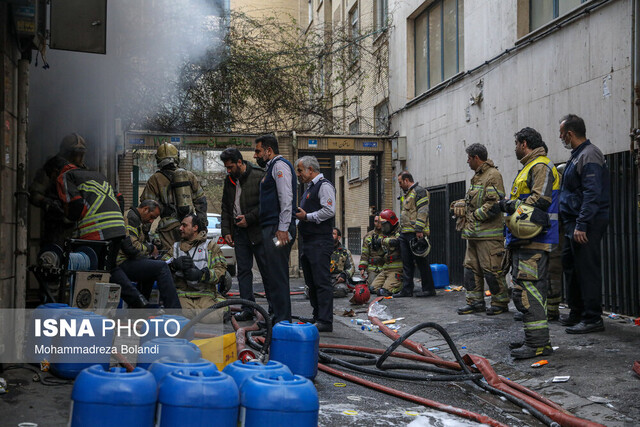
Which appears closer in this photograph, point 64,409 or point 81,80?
point 64,409

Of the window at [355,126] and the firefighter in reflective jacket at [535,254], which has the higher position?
the window at [355,126]

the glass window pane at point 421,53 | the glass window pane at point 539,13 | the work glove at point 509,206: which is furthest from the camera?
the glass window pane at point 421,53

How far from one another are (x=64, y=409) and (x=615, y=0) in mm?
7313

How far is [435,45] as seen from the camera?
14.2m

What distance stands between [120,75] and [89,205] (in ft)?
21.3

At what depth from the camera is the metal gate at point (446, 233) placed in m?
12.3

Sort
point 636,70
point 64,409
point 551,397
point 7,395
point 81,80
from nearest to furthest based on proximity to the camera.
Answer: point 64,409
point 7,395
point 551,397
point 636,70
point 81,80

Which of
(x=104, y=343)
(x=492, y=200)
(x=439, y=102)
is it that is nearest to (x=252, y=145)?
(x=439, y=102)

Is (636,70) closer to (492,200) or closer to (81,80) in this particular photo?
(492,200)

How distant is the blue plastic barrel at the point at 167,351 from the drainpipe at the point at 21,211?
1796 millimetres

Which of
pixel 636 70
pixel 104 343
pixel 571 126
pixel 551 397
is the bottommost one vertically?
pixel 551 397

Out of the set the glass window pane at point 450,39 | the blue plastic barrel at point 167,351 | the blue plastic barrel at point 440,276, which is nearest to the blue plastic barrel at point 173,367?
the blue plastic barrel at point 167,351

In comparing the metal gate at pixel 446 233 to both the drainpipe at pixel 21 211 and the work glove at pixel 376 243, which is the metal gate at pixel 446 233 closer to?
the work glove at pixel 376 243

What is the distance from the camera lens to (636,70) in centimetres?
612
